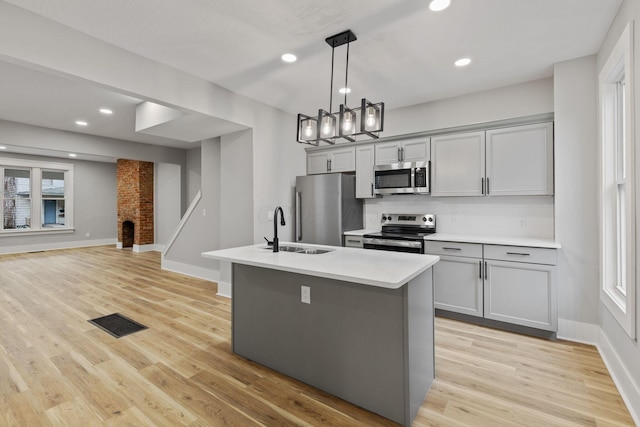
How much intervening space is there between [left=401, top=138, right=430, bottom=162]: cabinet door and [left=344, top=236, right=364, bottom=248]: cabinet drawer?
1245 millimetres

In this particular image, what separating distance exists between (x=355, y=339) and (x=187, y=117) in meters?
3.47

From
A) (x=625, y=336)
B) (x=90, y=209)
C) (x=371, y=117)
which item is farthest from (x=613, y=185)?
(x=90, y=209)

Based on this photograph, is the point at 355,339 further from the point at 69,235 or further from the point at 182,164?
the point at 69,235

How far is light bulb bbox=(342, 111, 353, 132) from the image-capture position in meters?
2.38

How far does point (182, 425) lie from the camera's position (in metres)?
1.82

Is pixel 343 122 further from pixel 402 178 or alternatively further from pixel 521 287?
pixel 521 287

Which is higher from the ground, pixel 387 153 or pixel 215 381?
pixel 387 153

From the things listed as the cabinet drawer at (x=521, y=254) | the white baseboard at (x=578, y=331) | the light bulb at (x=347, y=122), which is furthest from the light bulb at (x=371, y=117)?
the white baseboard at (x=578, y=331)

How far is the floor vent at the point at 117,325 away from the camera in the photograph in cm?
315

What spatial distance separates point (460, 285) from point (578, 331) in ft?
3.50

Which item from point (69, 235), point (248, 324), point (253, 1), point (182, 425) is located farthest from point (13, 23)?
point (69, 235)

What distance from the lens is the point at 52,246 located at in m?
8.53

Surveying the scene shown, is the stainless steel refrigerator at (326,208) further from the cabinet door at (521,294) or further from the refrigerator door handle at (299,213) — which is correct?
the cabinet door at (521,294)

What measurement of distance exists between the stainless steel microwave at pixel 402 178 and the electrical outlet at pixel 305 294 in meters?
2.37
